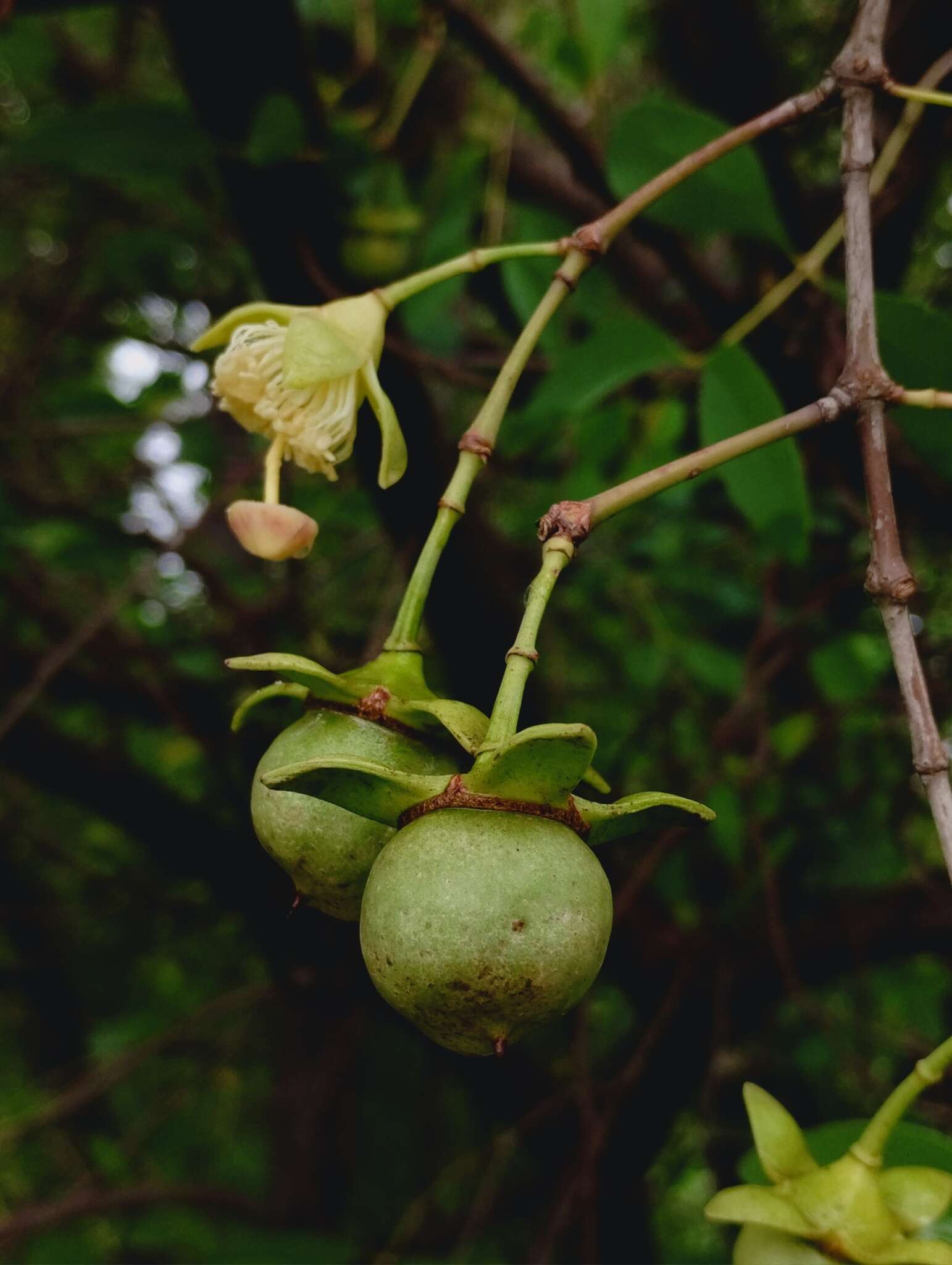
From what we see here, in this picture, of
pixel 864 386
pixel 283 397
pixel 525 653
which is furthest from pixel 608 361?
pixel 525 653

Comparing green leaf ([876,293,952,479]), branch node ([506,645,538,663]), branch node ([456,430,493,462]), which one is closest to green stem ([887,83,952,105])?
green leaf ([876,293,952,479])

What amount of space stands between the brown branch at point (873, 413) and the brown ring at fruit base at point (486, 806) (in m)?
0.25

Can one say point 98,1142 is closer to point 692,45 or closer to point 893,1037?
point 893,1037

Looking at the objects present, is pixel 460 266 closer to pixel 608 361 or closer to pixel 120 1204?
pixel 608 361

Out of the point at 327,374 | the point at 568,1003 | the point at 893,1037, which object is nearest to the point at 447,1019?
the point at 568,1003

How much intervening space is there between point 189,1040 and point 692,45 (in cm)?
261

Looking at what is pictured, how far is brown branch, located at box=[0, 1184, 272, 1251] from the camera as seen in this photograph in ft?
7.90

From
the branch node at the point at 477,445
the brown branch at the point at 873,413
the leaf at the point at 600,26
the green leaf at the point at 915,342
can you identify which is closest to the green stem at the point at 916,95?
the brown branch at the point at 873,413

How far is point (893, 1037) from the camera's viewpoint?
2.63 meters

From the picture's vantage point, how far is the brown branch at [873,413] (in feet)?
2.60

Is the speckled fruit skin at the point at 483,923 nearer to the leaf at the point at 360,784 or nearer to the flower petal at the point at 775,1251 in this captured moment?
the leaf at the point at 360,784

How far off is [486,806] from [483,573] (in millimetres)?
1421

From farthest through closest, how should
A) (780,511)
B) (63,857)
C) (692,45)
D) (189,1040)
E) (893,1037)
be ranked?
(63,857), (189,1040), (893,1037), (692,45), (780,511)

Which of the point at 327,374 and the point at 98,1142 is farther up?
the point at 327,374
